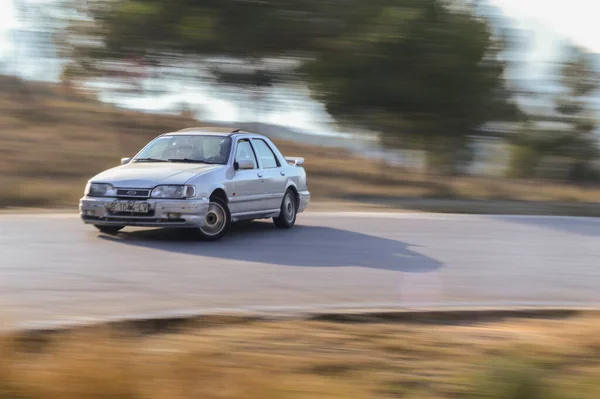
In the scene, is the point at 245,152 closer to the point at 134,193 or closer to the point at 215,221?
the point at 215,221

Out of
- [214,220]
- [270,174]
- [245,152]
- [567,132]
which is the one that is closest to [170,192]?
[214,220]

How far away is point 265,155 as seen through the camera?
1477 cm

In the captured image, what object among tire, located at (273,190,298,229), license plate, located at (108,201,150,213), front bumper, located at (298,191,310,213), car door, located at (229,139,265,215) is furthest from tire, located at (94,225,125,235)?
front bumper, located at (298,191,310,213)

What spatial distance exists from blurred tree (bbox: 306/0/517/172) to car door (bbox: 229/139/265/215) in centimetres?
1633

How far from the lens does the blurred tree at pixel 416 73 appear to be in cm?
2984

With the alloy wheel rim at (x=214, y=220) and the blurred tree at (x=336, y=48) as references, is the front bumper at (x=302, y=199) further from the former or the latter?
the blurred tree at (x=336, y=48)

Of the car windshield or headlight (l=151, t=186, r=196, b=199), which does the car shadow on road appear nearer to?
headlight (l=151, t=186, r=196, b=199)

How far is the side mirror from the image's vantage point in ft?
44.2

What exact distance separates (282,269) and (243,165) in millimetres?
3223

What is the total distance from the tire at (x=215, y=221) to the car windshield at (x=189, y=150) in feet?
2.36

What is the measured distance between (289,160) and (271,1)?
14.7m

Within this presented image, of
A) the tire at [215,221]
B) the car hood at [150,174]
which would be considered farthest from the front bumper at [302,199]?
the car hood at [150,174]

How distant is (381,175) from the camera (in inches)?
1299

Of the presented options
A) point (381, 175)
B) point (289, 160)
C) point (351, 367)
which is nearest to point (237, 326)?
point (351, 367)
